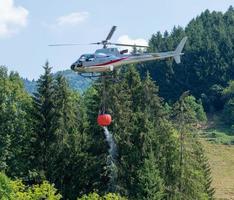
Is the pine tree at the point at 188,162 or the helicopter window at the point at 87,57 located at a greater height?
the helicopter window at the point at 87,57

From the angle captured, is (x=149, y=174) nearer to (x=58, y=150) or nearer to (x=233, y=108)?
(x=58, y=150)

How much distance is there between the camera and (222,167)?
9900 centimetres

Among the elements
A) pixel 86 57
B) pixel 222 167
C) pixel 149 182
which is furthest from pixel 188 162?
pixel 222 167

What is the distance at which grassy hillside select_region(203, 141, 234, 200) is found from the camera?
281 feet

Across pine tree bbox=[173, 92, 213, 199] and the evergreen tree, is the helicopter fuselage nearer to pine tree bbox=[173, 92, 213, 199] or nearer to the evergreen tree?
the evergreen tree

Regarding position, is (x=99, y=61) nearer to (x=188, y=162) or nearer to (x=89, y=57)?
(x=89, y=57)

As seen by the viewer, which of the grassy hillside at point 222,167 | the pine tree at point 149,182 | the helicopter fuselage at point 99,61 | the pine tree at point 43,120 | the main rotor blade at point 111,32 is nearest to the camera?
the main rotor blade at point 111,32

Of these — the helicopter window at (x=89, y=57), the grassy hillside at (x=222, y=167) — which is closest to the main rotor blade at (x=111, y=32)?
the helicopter window at (x=89, y=57)

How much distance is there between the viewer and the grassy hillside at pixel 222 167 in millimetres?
85625

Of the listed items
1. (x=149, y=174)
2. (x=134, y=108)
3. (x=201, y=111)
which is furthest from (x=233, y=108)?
(x=149, y=174)

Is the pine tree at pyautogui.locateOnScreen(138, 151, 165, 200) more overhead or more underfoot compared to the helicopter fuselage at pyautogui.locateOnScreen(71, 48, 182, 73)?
more underfoot

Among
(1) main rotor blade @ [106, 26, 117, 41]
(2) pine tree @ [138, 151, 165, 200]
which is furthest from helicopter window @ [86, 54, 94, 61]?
(2) pine tree @ [138, 151, 165, 200]

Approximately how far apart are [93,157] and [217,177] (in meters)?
40.5

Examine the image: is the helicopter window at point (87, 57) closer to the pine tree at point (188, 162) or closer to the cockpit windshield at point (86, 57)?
the cockpit windshield at point (86, 57)
